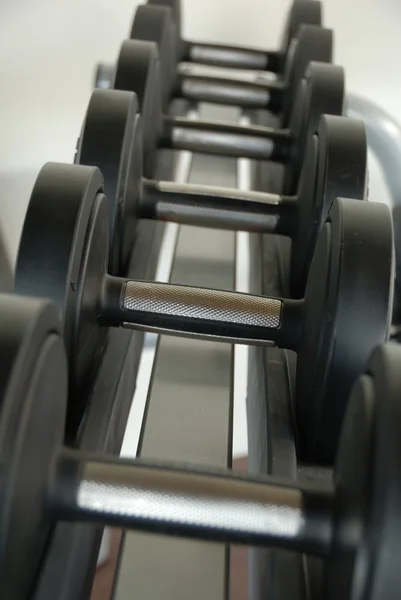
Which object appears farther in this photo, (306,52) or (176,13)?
(176,13)

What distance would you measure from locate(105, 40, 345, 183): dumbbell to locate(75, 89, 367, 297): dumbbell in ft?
0.36

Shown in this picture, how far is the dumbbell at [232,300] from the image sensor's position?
0.58 m

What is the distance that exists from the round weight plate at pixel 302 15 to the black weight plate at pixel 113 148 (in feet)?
2.28

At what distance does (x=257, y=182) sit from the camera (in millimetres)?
1260

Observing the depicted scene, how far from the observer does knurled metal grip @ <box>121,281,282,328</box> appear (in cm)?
69

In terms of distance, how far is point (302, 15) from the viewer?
1373 mm

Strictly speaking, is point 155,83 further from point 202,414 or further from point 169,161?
point 202,414

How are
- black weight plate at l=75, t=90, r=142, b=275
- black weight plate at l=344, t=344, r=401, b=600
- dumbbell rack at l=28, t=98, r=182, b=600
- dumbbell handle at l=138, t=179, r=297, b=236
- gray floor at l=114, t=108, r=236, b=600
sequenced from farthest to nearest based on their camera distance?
dumbbell handle at l=138, t=179, r=297, b=236
black weight plate at l=75, t=90, r=142, b=275
gray floor at l=114, t=108, r=236, b=600
dumbbell rack at l=28, t=98, r=182, b=600
black weight plate at l=344, t=344, r=401, b=600

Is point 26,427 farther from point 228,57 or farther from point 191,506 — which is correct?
point 228,57

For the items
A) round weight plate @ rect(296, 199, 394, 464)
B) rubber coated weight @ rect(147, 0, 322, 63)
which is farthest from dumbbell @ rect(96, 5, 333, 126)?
round weight plate @ rect(296, 199, 394, 464)

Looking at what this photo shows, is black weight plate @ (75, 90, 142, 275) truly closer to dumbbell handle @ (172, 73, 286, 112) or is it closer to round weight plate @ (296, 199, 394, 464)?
round weight plate @ (296, 199, 394, 464)

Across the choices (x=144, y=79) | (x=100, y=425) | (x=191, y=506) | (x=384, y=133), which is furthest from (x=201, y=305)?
(x=384, y=133)

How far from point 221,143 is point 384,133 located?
1.37ft

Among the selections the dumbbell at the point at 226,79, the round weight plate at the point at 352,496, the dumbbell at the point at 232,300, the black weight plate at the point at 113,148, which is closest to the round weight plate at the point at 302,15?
the dumbbell at the point at 226,79
